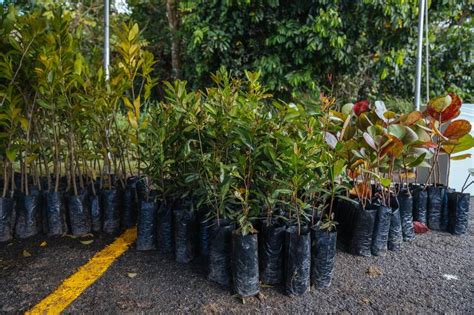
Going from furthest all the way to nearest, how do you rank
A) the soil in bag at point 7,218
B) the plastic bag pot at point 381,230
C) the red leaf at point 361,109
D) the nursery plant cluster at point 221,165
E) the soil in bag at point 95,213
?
the red leaf at point 361,109 → the soil in bag at point 95,213 → the soil in bag at point 7,218 → the plastic bag pot at point 381,230 → the nursery plant cluster at point 221,165

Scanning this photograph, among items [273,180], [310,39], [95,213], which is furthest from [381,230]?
[310,39]

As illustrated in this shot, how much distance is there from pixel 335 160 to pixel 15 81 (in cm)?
189

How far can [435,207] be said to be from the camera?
2.56m

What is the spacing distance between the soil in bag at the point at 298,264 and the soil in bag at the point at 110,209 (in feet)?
4.10

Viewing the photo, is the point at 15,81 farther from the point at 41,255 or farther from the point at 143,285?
the point at 143,285

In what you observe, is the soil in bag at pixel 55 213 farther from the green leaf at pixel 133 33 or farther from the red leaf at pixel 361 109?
the red leaf at pixel 361 109

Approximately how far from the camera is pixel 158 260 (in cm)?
202

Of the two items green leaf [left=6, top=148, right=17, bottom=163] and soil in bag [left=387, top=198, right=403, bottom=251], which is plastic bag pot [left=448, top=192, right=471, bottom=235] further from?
green leaf [left=6, top=148, right=17, bottom=163]

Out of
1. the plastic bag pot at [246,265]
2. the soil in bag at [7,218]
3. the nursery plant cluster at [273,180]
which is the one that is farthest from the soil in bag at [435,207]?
the soil in bag at [7,218]

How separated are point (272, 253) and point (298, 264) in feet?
0.43

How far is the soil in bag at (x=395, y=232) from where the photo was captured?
217 centimetres

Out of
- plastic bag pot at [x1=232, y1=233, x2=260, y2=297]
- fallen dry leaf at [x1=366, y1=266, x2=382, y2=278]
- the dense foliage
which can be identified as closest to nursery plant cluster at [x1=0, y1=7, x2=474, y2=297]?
plastic bag pot at [x1=232, y1=233, x2=260, y2=297]

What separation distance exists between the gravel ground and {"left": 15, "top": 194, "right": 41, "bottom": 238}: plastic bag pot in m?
0.10

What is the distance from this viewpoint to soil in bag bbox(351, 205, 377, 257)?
2076mm
